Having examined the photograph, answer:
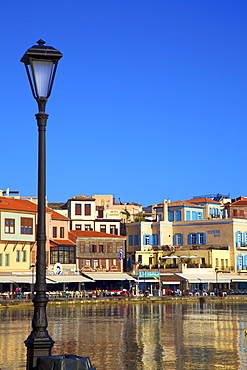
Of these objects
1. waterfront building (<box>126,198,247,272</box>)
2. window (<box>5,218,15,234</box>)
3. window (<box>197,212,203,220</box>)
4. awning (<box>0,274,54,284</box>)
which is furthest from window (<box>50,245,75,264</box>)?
window (<box>197,212,203,220</box>)

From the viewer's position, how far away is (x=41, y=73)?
10.5 metres

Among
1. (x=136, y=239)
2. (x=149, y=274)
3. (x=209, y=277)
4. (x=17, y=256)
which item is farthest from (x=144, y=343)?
(x=136, y=239)

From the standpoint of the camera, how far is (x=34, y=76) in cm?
1052

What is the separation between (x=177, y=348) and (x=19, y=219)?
46343mm

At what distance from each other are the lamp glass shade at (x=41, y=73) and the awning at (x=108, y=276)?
64.6 meters

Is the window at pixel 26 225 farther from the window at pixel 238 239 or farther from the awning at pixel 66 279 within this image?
the window at pixel 238 239

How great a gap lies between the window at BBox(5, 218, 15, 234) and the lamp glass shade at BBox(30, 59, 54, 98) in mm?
57423

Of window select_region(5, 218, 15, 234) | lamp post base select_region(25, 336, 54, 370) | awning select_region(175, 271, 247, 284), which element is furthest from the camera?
awning select_region(175, 271, 247, 284)

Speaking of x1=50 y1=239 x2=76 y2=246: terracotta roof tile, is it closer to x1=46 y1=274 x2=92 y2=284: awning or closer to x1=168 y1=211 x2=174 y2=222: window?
x1=46 y1=274 x2=92 y2=284: awning

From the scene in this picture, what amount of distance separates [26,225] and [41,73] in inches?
2346

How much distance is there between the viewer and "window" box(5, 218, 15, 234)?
220 feet

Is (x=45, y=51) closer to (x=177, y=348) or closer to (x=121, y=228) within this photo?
(x=177, y=348)

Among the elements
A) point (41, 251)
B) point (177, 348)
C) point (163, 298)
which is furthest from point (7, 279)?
point (41, 251)

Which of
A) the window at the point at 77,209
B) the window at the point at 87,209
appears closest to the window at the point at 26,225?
the window at the point at 77,209
